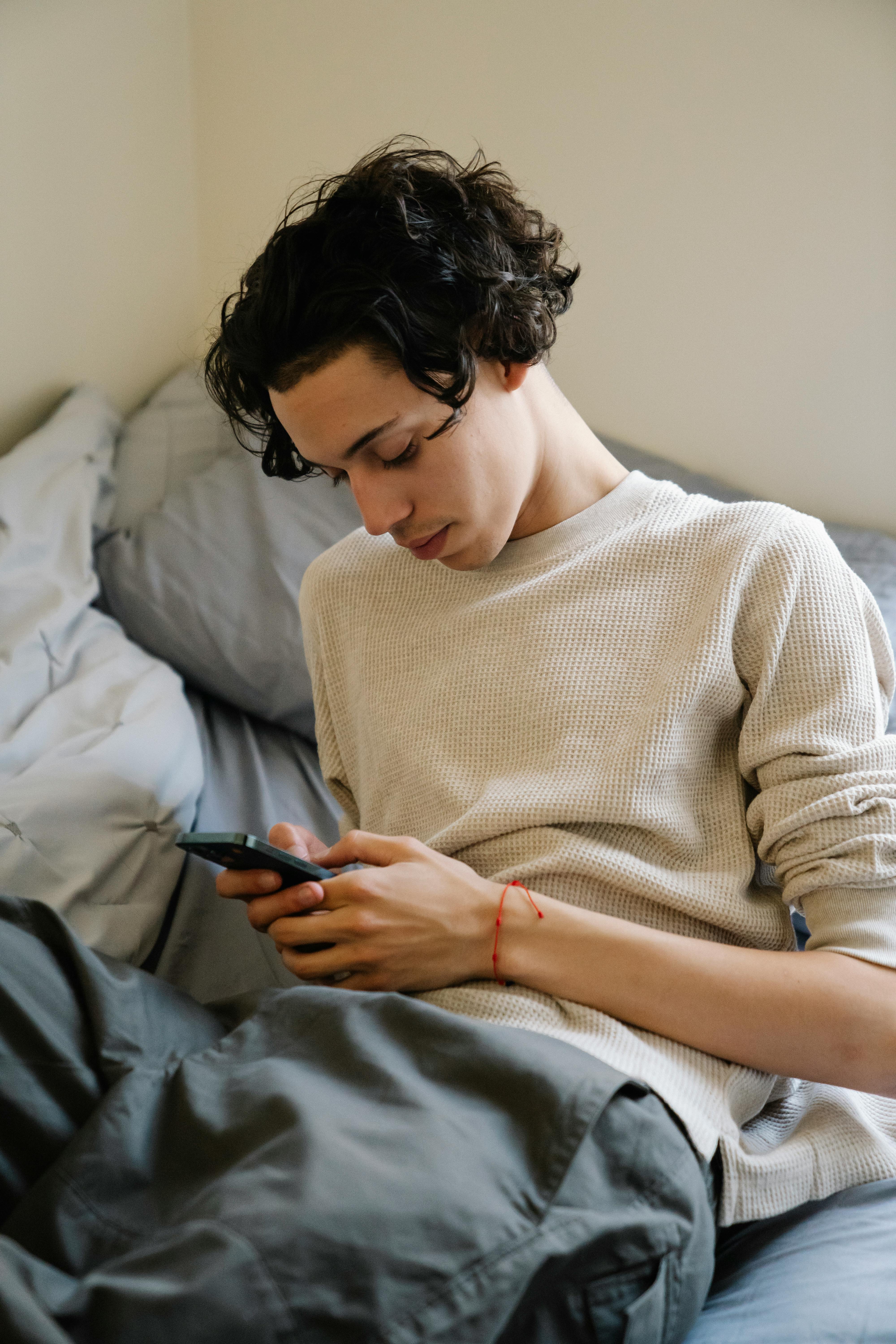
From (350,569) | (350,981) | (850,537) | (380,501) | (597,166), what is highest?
(597,166)

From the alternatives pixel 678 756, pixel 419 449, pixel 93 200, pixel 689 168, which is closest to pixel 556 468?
pixel 419 449

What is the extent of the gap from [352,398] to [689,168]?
0.91m

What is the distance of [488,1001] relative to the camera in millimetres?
778

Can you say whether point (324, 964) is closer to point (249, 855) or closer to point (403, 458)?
point (249, 855)

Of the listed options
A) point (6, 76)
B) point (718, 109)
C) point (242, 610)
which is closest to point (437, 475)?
point (242, 610)

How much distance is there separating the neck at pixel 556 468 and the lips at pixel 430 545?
10cm

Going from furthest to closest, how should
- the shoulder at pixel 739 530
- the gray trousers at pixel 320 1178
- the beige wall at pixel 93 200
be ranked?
the beige wall at pixel 93 200 → the shoulder at pixel 739 530 → the gray trousers at pixel 320 1178

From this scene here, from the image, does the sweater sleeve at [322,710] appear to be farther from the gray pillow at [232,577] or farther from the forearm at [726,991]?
the forearm at [726,991]

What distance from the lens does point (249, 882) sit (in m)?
0.81

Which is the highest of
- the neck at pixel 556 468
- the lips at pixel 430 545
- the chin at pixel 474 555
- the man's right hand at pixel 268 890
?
the neck at pixel 556 468

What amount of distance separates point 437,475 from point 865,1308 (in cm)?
63

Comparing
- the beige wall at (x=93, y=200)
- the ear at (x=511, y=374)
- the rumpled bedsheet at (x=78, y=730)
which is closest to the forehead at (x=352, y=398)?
the ear at (x=511, y=374)

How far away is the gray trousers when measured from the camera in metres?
0.48

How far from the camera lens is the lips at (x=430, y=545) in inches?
34.4
